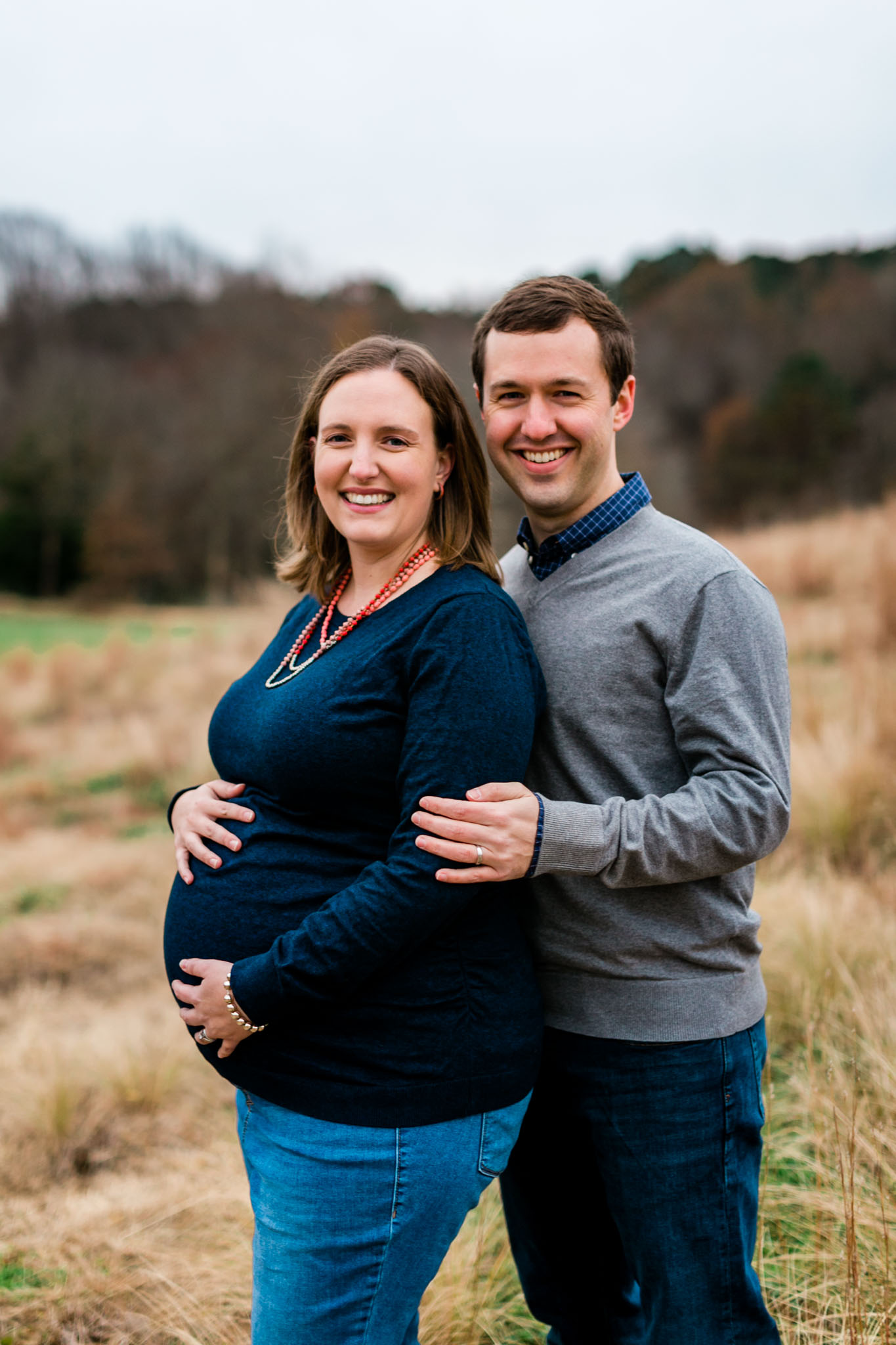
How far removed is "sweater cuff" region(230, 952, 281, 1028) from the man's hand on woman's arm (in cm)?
30

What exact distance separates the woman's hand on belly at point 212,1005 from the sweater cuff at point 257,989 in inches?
1.1

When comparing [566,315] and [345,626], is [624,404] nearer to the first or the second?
[566,315]

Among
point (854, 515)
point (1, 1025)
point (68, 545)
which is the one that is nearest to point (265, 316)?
point (68, 545)

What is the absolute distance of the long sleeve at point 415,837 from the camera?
1.43m

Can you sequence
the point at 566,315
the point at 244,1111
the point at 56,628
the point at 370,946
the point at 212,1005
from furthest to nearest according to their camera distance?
the point at 56,628, the point at 566,315, the point at 244,1111, the point at 212,1005, the point at 370,946

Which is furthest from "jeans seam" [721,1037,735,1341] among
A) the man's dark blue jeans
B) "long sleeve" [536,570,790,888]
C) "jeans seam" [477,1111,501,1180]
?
"jeans seam" [477,1111,501,1180]

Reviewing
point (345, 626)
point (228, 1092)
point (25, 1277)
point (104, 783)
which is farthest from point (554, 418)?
point (104, 783)

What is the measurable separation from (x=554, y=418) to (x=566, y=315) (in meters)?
0.20

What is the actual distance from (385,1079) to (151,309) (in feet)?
195

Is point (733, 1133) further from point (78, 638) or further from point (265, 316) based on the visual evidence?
point (265, 316)

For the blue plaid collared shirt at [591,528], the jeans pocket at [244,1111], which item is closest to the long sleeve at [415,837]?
the jeans pocket at [244,1111]

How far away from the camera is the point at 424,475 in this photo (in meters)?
1.75

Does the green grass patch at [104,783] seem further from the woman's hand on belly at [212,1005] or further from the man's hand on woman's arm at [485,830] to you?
the man's hand on woman's arm at [485,830]

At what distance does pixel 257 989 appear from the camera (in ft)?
4.86
